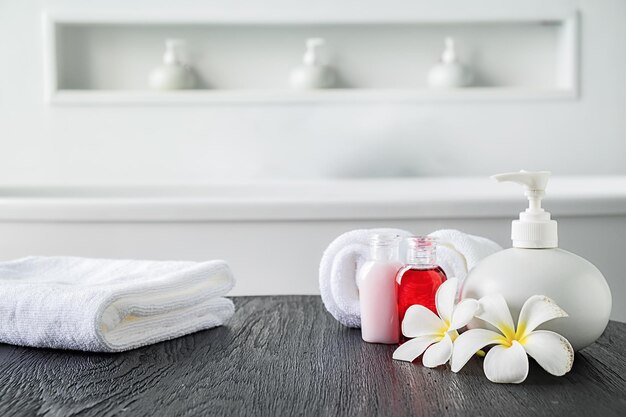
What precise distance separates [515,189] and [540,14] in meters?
0.77

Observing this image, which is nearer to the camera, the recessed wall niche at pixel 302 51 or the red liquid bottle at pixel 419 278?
the red liquid bottle at pixel 419 278

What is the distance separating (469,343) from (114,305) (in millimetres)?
412

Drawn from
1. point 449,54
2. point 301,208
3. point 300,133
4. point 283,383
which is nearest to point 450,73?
point 449,54

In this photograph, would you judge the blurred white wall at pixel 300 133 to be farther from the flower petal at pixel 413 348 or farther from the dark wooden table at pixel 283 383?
the flower petal at pixel 413 348

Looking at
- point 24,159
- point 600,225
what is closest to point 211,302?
point 600,225

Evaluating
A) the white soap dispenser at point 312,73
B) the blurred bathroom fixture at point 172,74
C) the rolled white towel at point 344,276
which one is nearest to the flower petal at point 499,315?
the rolled white towel at point 344,276

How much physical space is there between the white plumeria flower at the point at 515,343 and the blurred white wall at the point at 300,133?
2.63 m

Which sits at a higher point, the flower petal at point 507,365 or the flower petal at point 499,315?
the flower petal at point 499,315

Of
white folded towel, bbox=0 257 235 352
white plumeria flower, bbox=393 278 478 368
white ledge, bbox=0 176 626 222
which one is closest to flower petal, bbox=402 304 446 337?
white plumeria flower, bbox=393 278 478 368

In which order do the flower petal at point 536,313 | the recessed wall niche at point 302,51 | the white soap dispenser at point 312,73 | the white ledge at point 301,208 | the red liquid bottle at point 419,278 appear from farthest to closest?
the recessed wall niche at point 302,51 < the white soap dispenser at point 312,73 < the white ledge at point 301,208 < the red liquid bottle at point 419,278 < the flower petal at point 536,313

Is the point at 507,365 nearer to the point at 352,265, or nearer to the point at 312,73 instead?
the point at 352,265

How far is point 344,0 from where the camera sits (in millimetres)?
3346

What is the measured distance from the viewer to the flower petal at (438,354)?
0.80m

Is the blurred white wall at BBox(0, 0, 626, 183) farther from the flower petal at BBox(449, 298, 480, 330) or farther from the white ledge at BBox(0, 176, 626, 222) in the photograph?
the flower petal at BBox(449, 298, 480, 330)
